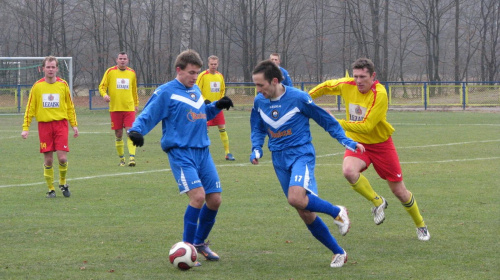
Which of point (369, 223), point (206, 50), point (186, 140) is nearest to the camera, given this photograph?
point (186, 140)

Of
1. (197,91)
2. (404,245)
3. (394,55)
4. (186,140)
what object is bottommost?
(404,245)

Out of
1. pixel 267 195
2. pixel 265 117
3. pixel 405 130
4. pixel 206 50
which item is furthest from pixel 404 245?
pixel 206 50

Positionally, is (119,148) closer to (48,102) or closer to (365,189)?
(48,102)

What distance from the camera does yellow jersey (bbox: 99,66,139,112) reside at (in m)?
13.8

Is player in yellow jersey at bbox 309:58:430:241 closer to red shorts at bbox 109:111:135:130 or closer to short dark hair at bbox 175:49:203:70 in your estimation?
short dark hair at bbox 175:49:203:70

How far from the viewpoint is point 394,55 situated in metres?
46.8

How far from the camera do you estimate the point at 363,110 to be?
7148 mm

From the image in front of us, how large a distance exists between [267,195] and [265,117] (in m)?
3.59

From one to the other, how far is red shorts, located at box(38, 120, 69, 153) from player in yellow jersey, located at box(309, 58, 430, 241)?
163 inches

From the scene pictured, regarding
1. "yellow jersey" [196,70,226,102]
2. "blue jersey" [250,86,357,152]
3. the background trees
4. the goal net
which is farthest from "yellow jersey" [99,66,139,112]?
the background trees

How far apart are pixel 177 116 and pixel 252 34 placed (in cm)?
3870

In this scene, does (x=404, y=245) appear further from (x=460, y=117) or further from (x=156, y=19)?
(x=156, y=19)

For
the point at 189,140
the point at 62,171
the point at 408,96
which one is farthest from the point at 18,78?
the point at 189,140

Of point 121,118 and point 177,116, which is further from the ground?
point 177,116
